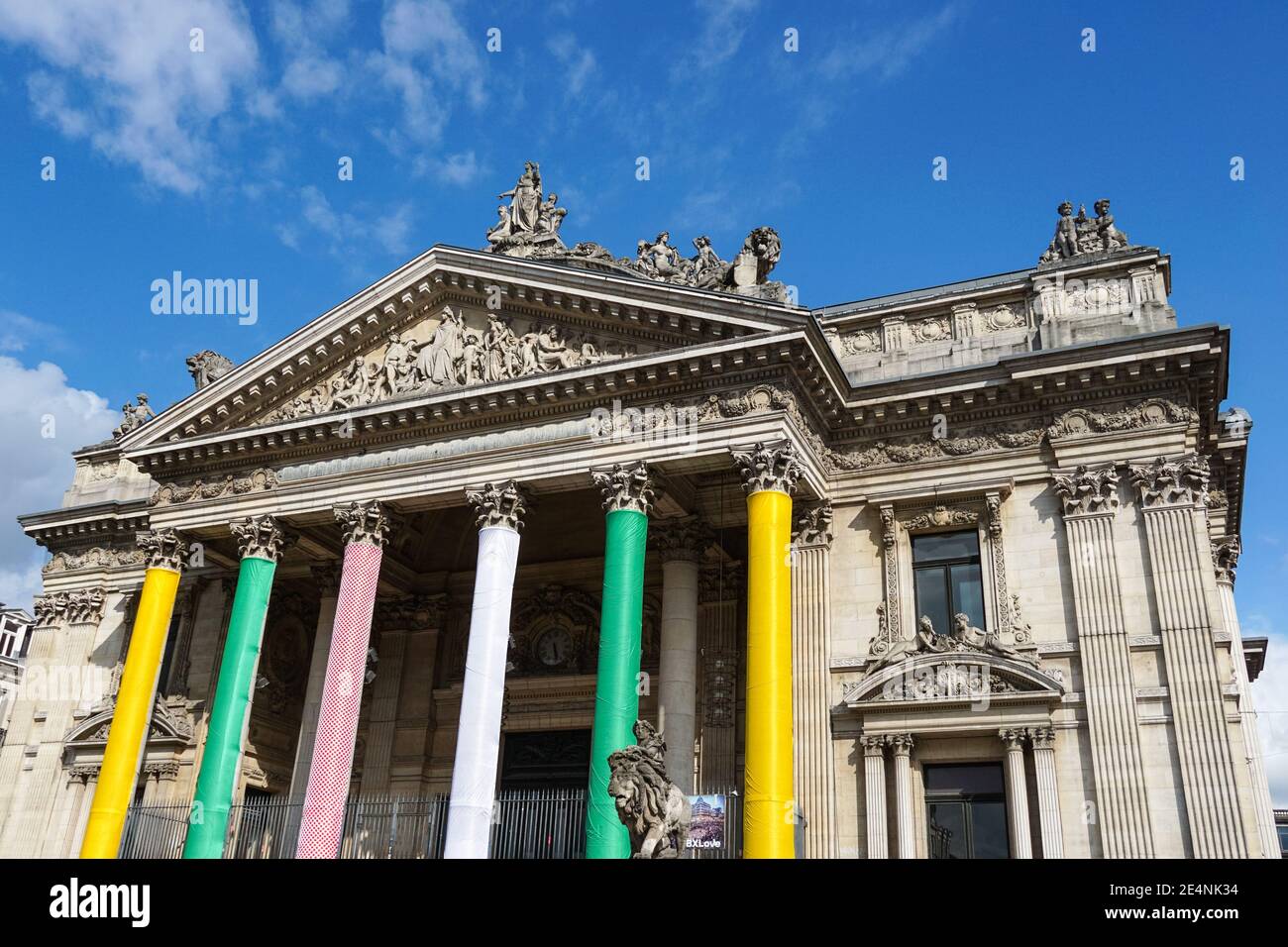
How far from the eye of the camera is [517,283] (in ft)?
74.8

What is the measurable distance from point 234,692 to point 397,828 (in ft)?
15.3

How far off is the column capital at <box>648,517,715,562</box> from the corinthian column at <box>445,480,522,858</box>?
3.10 meters

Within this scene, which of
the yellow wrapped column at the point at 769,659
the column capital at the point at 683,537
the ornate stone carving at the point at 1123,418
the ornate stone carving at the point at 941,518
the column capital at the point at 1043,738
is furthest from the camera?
Answer: the column capital at the point at 683,537

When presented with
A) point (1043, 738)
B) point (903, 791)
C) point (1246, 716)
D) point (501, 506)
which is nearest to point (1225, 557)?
point (1246, 716)

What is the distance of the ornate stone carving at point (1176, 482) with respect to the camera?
61.8 ft

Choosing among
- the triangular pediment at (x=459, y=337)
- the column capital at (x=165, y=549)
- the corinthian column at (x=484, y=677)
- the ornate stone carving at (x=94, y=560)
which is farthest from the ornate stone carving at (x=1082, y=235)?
the ornate stone carving at (x=94, y=560)

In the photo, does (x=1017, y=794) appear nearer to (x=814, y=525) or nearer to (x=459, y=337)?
(x=814, y=525)

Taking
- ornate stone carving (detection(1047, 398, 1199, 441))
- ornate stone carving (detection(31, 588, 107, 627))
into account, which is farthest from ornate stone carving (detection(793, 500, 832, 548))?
ornate stone carving (detection(31, 588, 107, 627))

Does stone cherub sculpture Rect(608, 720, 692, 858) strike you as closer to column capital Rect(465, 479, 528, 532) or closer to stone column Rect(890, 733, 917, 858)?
stone column Rect(890, 733, 917, 858)

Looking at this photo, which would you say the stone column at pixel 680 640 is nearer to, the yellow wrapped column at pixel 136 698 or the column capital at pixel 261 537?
the column capital at pixel 261 537

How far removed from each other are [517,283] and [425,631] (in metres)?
9.67

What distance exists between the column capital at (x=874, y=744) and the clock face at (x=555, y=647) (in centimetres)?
864

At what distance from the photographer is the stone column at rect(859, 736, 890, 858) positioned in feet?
61.1
